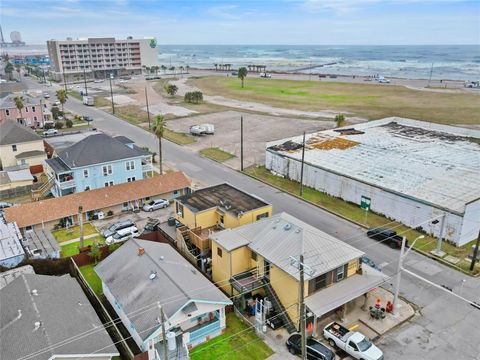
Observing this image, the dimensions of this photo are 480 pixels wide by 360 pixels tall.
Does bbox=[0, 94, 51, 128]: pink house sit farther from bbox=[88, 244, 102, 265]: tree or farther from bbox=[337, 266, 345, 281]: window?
bbox=[337, 266, 345, 281]: window

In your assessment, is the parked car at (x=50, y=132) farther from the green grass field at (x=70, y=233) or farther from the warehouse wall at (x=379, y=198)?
the warehouse wall at (x=379, y=198)

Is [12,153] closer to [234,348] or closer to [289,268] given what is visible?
[234,348]

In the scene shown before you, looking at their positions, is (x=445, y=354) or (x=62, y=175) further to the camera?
(x=62, y=175)

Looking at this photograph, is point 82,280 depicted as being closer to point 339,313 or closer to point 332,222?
point 339,313

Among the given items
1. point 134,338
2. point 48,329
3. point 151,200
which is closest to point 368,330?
point 134,338

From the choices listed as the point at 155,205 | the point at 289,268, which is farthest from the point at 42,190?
the point at 289,268
